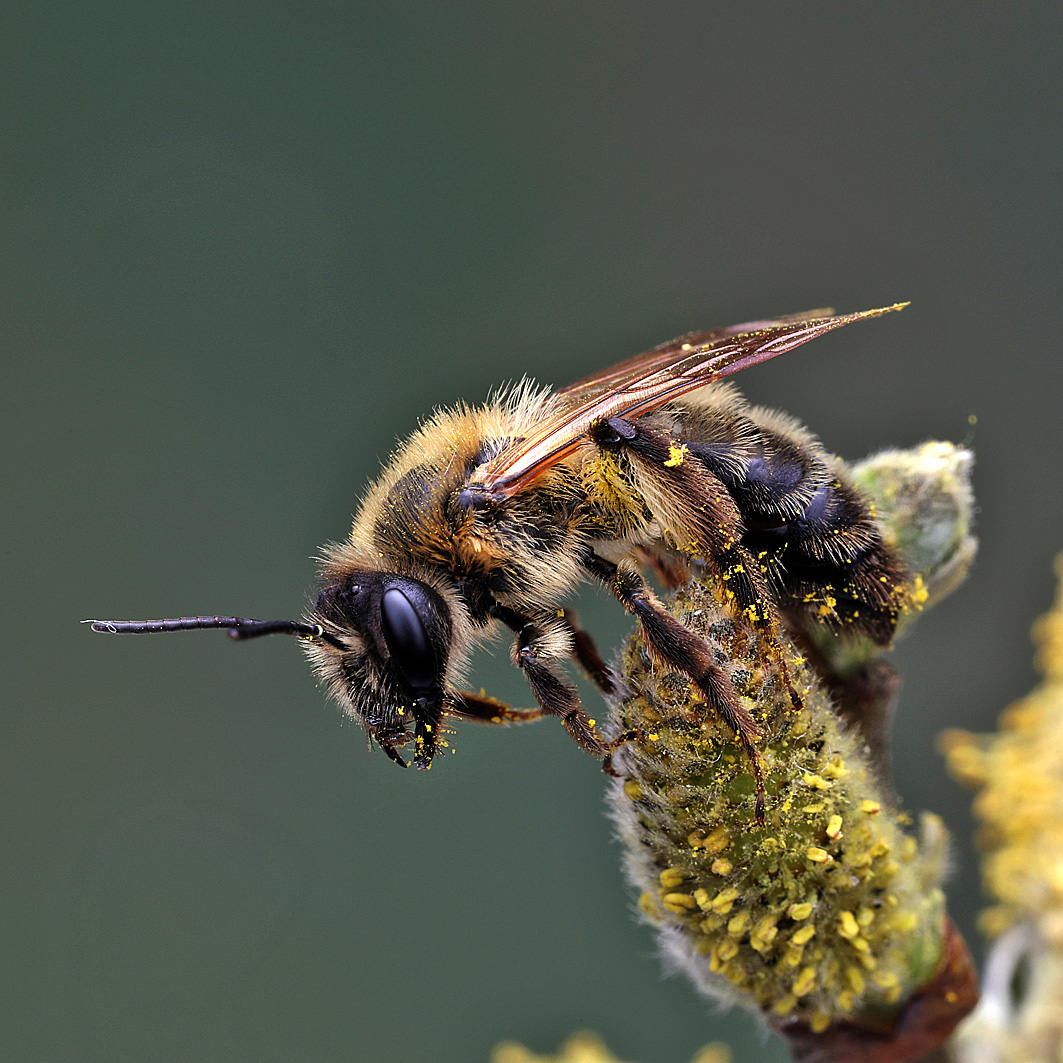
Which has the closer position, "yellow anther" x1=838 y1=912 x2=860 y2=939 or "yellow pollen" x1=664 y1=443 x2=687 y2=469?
"yellow anther" x1=838 y1=912 x2=860 y2=939

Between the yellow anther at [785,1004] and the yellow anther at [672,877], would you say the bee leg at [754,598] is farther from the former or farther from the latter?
the yellow anther at [785,1004]

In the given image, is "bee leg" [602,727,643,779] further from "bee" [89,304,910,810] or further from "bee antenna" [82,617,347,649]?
"bee antenna" [82,617,347,649]

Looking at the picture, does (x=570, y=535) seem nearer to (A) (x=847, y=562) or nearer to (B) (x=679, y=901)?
(A) (x=847, y=562)

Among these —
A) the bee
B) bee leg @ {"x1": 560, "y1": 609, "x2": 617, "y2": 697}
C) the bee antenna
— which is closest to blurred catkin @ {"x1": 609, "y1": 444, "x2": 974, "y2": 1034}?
→ the bee

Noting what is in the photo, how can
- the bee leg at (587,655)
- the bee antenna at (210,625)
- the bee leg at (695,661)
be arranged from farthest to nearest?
1. the bee leg at (587,655)
2. the bee antenna at (210,625)
3. the bee leg at (695,661)

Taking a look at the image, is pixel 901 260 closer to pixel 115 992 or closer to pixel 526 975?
pixel 526 975

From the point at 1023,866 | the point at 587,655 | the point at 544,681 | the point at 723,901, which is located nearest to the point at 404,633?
the point at 544,681

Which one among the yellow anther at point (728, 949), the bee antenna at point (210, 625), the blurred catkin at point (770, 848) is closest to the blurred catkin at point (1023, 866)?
the blurred catkin at point (770, 848)
